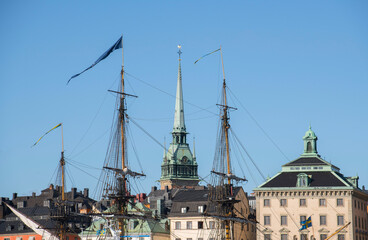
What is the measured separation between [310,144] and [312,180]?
11754 millimetres

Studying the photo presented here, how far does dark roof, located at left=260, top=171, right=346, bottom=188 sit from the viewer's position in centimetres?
16125

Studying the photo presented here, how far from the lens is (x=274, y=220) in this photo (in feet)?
534

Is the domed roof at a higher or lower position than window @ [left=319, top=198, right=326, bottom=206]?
higher

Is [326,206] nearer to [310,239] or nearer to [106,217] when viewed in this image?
[310,239]

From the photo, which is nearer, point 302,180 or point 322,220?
point 322,220

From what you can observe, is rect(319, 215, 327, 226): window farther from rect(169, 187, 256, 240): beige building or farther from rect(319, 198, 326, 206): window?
rect(169, 187, 256, 240): beige building

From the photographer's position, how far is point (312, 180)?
163000 mm

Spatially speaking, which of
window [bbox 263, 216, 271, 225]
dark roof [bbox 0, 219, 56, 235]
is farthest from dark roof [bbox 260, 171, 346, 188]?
dark roof [bbox 0, 219, 56, 235]

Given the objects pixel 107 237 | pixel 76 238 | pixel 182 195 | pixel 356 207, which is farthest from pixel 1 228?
pixel 356 207

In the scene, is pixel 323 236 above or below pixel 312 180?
below

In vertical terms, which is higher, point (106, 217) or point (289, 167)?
point (289, 167)

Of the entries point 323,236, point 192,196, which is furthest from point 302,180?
point 192,196

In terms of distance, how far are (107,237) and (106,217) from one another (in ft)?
22.1

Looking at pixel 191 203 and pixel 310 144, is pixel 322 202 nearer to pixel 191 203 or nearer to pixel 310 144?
pixel 310 144
